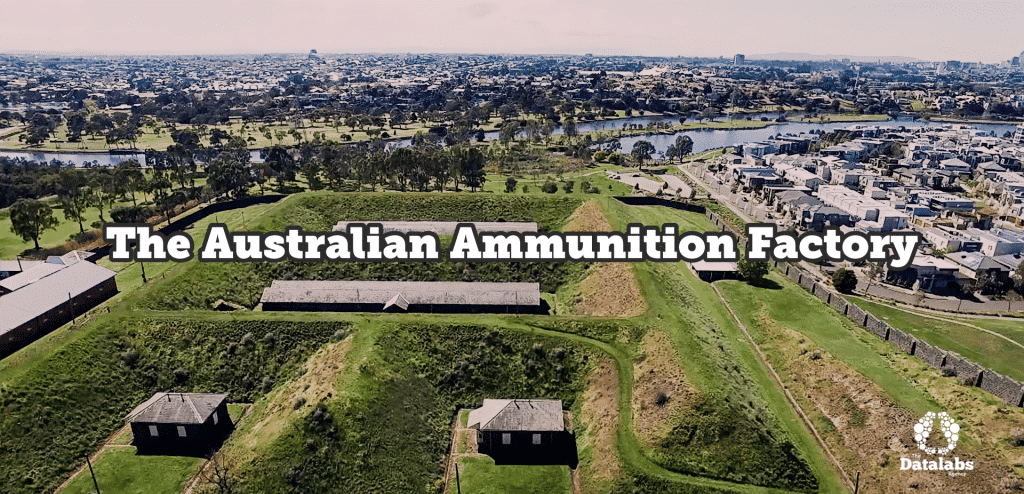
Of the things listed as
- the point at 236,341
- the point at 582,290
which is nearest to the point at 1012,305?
the point at 582,290

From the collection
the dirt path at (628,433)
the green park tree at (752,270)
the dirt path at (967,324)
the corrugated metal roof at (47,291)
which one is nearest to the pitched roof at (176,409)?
the corrugated metal roof at (47,291)

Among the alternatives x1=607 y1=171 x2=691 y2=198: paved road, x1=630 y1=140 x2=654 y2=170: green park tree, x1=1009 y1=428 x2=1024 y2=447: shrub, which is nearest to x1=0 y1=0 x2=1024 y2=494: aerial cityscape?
x1=1009 y1=428 x2=1024 y2=447: shrub

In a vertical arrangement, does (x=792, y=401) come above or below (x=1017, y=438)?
below

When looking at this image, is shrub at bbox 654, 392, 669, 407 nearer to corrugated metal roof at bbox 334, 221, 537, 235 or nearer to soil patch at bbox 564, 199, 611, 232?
soil patch at bbox 564, 199, 611, 232

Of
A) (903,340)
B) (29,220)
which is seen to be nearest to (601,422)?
(903,340)

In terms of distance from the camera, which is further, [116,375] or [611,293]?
[611,293]

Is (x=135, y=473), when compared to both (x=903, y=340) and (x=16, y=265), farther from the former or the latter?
(x=903, y=340)
